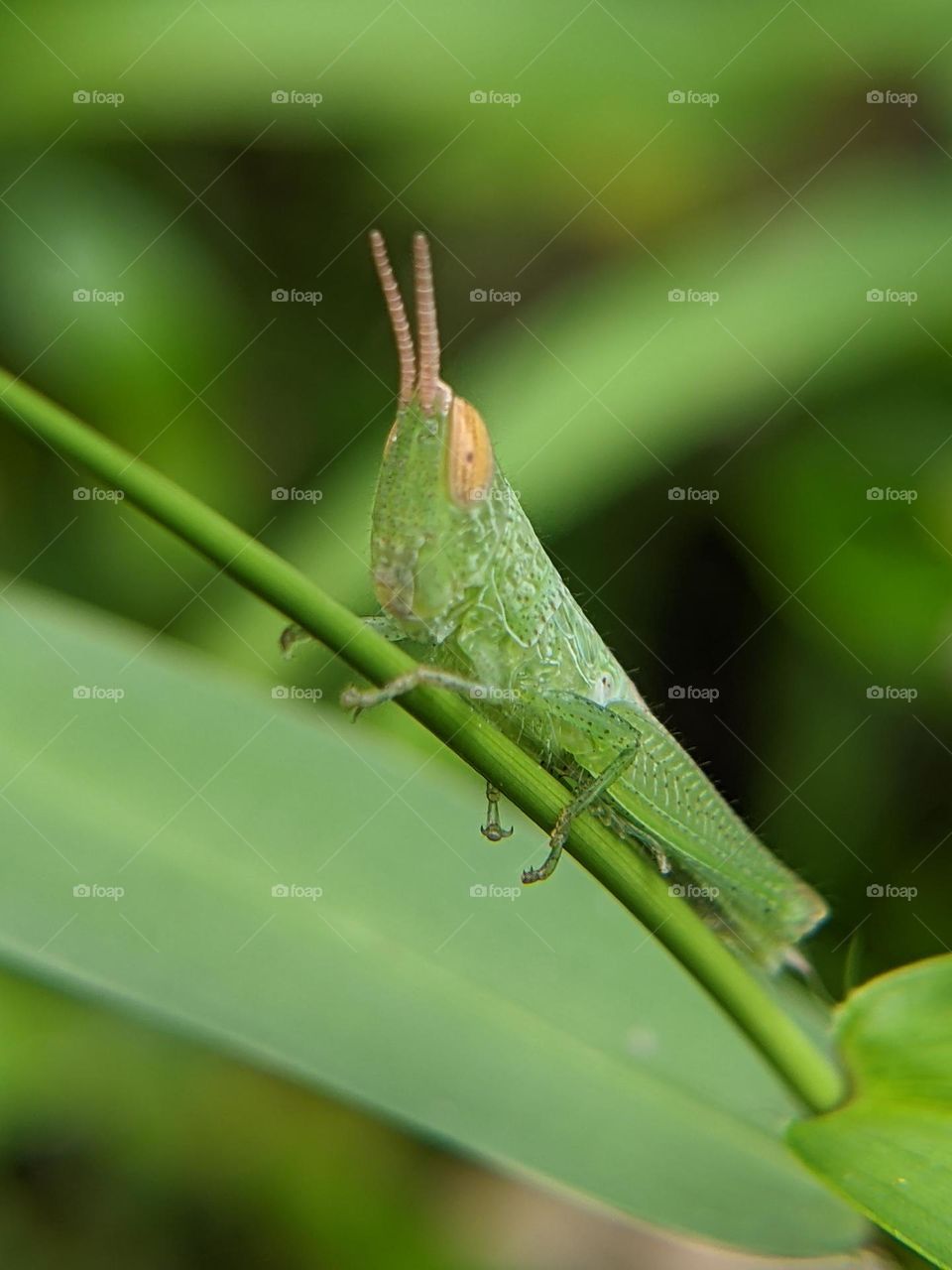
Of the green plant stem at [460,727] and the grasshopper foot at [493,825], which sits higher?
the green plant stem at [460,727]

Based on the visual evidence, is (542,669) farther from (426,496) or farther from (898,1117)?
Result: (898,1117)

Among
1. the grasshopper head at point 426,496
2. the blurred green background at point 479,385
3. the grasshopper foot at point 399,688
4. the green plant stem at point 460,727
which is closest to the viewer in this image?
the green plant stem at point 460,727

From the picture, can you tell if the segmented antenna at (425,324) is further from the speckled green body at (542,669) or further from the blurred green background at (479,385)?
the blurred green background at (479,385)

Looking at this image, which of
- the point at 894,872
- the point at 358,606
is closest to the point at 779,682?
the point at 894,872

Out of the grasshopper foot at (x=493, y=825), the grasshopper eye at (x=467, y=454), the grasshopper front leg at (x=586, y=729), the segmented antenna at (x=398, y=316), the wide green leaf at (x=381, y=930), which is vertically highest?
the segmented antenna at (x=398, y=316)

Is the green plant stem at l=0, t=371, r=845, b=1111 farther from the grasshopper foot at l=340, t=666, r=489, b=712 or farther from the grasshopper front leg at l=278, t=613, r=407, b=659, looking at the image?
the grasshopper front leg at l=278, t=613, r=407, b=659

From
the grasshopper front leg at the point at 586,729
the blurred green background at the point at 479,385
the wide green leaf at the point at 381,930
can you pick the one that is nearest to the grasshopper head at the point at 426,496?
the grasshopper front leg at the point at 586,729

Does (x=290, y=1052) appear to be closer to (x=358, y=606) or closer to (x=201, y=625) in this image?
(x=358, y=606)
